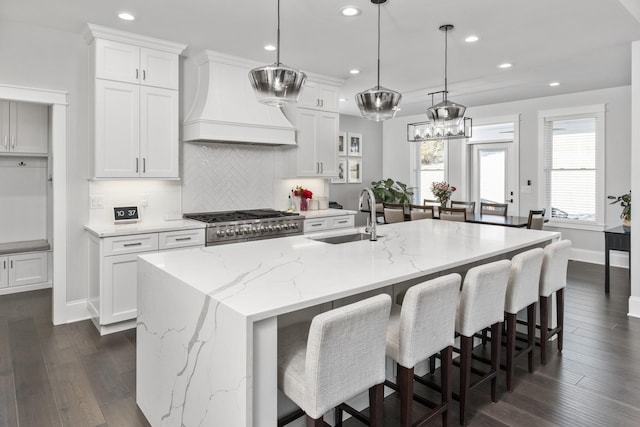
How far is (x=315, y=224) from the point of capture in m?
5.10

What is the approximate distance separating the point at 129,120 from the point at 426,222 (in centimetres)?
307

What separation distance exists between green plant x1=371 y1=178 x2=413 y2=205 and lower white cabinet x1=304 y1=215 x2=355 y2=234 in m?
2.69

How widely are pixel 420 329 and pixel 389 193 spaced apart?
20.9ft

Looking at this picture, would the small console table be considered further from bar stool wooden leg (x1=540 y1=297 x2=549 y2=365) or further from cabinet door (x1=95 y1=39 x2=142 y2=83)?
cabinet door (x1=95 y1=39 x2=142 y2=83)

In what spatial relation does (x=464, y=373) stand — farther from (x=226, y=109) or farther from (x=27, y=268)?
(x=27, y=268)

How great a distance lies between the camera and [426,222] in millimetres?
4145

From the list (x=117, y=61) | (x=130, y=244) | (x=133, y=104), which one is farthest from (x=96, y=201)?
(x=117, y=61)

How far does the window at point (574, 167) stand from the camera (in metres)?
6.32

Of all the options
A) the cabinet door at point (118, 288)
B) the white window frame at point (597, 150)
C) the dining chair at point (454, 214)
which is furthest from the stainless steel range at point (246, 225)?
the white window frame at point (597, 150)

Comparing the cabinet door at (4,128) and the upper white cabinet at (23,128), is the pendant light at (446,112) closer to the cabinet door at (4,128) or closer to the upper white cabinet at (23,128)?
the upper white cabinet at (23,128)

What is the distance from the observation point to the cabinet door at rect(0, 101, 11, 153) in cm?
461

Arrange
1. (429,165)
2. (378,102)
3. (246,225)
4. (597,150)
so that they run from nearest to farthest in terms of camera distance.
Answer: (378,102) → (246,225) → (597,150) → (429,165)

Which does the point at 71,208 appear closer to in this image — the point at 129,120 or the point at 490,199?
the point at 129,120

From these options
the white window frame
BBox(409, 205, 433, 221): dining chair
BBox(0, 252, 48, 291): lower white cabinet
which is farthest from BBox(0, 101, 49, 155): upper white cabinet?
the white window frame
